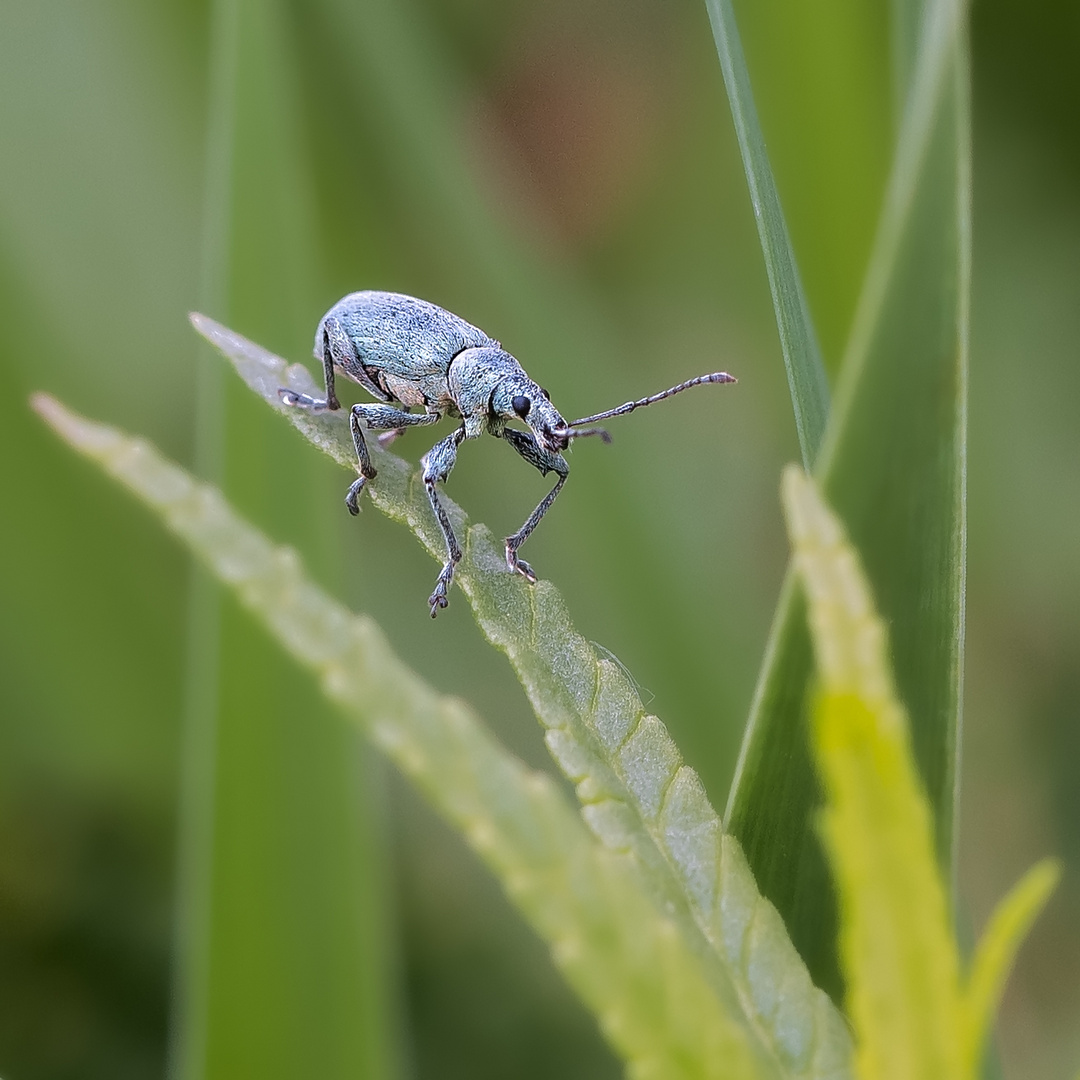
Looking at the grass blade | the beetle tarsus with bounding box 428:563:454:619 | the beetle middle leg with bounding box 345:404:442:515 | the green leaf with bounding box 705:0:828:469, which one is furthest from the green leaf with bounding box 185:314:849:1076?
the beetle tarsus with bounding box 428:563:454:619

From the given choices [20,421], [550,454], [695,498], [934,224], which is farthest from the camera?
[695,498]

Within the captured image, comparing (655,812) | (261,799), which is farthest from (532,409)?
(655,812)

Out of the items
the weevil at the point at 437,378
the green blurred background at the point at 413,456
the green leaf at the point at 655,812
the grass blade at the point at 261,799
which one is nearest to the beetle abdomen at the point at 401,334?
the weevil at the point at 437,378

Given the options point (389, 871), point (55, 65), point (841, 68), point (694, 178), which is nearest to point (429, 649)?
point (389, 871)

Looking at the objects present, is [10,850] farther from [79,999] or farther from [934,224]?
[934,224]

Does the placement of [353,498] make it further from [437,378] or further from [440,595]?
[437,378]

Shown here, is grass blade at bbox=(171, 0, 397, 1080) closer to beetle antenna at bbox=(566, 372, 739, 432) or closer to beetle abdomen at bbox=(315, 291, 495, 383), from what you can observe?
beetle abdomen at bbox=(315, 291, 495, 383)

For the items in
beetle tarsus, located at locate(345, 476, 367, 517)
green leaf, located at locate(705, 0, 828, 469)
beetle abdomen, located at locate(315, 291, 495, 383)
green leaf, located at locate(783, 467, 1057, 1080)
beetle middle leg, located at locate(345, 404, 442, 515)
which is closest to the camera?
green leaf, located at locate(783, 467, 1057, 1080)

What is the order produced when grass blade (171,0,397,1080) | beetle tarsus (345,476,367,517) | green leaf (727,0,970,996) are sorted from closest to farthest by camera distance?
green leaf (727,0,970,996)
grass blade (171,0,397,1080)
beetle tarsus (345,476,367,517)
